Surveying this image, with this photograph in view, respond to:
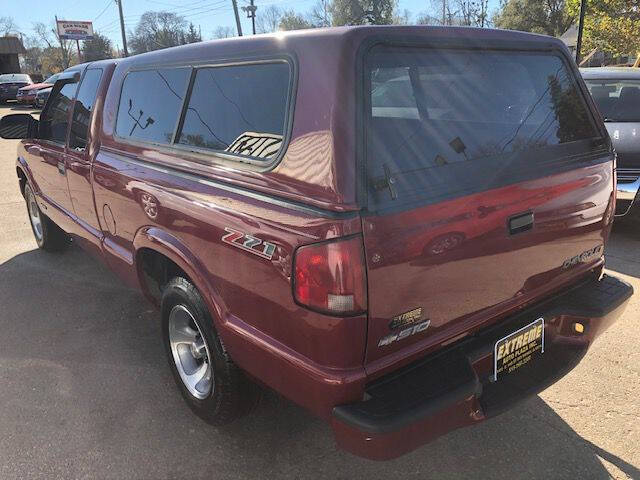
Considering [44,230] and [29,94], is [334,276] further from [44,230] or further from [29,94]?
[29,94]

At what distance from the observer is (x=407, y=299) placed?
6.17ft

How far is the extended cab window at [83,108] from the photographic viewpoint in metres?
3.56

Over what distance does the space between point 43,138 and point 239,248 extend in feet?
10.6

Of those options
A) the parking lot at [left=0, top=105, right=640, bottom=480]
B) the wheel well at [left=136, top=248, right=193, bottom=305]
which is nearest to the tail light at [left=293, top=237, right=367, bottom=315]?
the parking lot at [left=0, top=105, right=640, bottom=480]

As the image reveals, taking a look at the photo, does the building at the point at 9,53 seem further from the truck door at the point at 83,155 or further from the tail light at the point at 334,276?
the tail light at the point at 334,276

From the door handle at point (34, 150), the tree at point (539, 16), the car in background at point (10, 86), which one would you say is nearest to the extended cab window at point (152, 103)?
the door handle at point (34, 150)

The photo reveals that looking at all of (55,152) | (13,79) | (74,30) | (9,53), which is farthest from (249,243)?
(74,30)

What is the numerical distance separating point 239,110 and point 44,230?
3.79 m

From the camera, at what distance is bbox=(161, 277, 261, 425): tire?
96.3 inches

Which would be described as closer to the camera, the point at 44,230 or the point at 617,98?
the point at 44,230

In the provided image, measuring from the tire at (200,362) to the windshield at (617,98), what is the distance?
5.47 metres

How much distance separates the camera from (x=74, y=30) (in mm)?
64812

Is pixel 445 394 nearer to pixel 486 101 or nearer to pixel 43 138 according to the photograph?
pixel 486 101

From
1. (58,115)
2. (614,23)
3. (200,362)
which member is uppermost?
(614,23)
